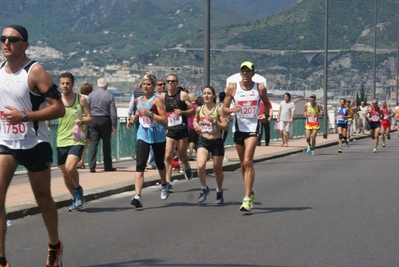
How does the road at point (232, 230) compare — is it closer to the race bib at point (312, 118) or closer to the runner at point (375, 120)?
the race bib at point (312, 118)

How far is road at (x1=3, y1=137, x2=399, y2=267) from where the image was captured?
933 cm

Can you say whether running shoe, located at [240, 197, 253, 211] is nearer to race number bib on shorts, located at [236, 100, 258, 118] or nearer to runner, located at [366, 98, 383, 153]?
race number bib on shorts, located at [236, 100, 258, 118]

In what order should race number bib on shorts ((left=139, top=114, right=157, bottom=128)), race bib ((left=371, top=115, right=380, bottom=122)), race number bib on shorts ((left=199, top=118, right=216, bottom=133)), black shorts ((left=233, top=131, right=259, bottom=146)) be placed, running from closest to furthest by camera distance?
black shorts ((left=233, top=131, right=259, bottom=146))
race number bib on shorts ((left=139, top=114, right=157, bottom=128))
race number bib on shorts ((left=199, top=118, right=216, bottom=133))
race bib ((left=371, top=115, right=380, bottom=122))

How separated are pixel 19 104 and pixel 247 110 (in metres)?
5.49

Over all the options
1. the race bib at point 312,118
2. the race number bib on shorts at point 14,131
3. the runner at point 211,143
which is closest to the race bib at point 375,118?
the race bib at point 312,118

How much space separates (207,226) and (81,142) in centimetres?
236

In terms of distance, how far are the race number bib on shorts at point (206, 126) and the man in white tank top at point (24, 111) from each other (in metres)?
6.11

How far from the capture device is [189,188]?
1675 cm

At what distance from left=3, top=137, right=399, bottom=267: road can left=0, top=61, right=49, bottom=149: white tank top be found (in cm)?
143

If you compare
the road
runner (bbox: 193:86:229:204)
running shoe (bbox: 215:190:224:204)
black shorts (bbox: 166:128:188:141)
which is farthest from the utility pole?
running shoe (bbox: 215:190:224:204)

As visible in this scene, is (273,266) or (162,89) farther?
(162,89)

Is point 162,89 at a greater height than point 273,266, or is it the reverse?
point 162,89

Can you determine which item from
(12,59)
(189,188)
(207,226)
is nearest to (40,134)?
(12,59)

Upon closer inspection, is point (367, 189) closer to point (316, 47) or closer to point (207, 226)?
point (207, 226)
